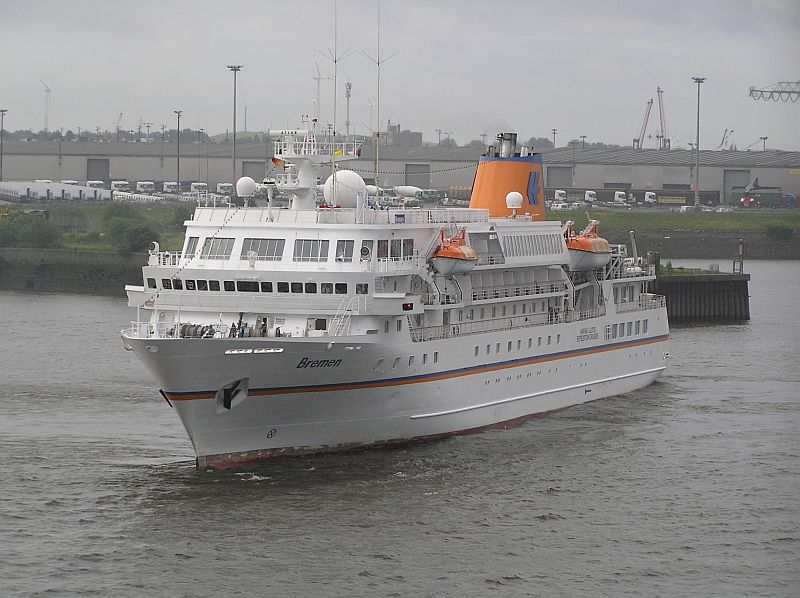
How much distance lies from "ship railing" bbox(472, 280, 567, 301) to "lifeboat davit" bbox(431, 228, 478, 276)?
7.56ft

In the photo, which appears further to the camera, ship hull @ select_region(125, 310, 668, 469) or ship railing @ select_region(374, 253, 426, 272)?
ship railing @ select_region(374, 253, 426, 272)

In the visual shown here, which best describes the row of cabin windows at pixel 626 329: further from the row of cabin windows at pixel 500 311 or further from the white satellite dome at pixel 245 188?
the white satellite dome at pixel 245 188

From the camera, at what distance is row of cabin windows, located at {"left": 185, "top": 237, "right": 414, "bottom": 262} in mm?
34156

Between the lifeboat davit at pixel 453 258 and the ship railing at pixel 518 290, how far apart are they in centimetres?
230

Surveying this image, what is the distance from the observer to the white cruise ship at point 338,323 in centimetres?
3188

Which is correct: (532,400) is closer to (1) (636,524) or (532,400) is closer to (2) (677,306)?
(1) (636,524)

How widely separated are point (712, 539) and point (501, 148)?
71.5 ft

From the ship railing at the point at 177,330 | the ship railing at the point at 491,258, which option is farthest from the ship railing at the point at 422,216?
the ship railing at the point at 177,330

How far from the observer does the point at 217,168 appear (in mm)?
133500

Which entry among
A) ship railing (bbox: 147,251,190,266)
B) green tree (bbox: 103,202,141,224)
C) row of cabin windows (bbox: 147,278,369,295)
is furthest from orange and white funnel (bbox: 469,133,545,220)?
green tree (bbox: 103,202,141,224)

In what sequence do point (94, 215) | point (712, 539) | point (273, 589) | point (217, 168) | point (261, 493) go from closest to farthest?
point (273, 589)
point (712, 539)
point (261, 493)
point (94, 215)
point (217, 168)

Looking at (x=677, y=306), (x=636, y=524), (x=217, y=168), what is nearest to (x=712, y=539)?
(x=636, y=524)

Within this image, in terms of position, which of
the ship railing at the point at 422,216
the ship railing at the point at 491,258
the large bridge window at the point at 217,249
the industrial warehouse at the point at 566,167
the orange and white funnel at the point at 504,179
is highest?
the industrial warehouse at the point at 566,167

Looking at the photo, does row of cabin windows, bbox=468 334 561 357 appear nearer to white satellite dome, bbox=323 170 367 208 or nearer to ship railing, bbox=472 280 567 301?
ship railing, bbox=472 280 567 301
